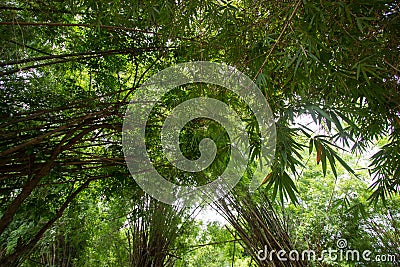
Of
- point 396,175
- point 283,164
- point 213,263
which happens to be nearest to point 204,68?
point 283,164

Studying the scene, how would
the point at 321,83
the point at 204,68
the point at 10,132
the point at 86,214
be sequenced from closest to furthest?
the point at 321,83 < the point at 204,68 < the point at 10,132 < the point at 86,214

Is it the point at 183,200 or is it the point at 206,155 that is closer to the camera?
the point at 206,155

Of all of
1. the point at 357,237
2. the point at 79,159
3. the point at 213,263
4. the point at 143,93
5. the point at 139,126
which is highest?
the point at 143,93

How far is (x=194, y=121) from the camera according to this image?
1805mm

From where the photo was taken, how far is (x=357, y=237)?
91.0 inches

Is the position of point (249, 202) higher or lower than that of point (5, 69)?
lower

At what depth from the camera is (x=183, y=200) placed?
2.15 m

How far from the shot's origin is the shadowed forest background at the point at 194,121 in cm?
118

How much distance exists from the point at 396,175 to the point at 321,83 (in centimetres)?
Answer: 63

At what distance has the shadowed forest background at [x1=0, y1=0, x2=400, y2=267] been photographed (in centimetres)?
118

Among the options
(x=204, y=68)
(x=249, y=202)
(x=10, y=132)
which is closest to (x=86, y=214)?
(x=10, y=132)

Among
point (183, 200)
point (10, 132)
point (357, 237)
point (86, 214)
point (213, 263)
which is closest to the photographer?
point (10, 132)

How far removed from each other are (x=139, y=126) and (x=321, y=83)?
1.08 m

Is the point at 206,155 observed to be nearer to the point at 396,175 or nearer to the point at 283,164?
the point at 283,164
